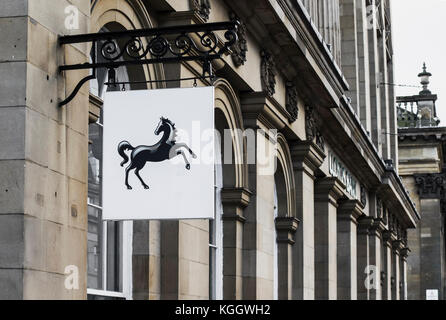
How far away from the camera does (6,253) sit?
32.1 feet

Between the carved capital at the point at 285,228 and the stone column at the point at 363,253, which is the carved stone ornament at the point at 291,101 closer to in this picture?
the carved capital at the point at 285,228

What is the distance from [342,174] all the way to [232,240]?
1303cm

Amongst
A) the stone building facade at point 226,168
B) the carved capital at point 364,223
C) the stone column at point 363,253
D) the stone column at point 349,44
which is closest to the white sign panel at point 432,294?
the stone building facade at point 226,168

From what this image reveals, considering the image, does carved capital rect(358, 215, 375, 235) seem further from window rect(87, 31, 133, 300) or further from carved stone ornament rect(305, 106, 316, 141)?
window rect(87, 31, 133, 300)

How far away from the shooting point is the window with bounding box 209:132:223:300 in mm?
18656

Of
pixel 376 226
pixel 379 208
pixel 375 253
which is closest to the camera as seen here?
pixel 375 253

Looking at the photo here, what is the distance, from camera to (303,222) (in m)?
24.4

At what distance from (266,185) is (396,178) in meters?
20.7

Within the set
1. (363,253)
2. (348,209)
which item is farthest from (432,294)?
(348,209)

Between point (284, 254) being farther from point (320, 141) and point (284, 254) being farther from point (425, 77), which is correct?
point (425, 77)

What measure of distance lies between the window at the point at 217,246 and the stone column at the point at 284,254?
4692 millimetres

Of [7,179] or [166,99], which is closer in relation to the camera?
[7,179]

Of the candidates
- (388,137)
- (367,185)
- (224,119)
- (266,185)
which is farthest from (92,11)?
(388,137)
